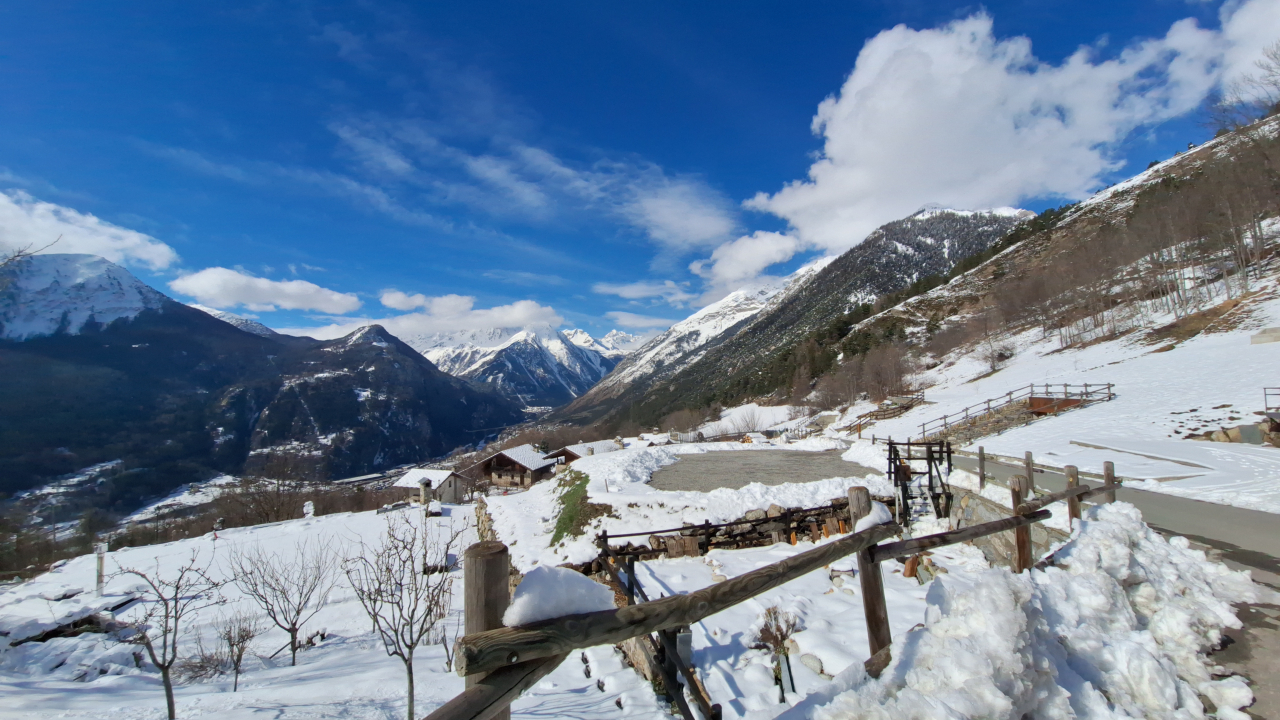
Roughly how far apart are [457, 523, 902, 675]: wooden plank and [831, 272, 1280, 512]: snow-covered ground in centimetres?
1190

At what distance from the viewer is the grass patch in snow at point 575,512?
1575 cm

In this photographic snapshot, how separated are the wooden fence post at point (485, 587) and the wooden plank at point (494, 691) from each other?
0.10 meters

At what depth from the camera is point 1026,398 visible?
1180 inches

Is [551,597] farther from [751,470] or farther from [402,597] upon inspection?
[751,470]

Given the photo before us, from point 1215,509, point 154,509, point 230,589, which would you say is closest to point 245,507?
point 230,589

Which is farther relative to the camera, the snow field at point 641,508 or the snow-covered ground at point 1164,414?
the snow field at point 641,508

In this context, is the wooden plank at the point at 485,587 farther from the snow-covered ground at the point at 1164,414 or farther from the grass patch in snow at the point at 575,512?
the grass patch in snow at the point at 575,512

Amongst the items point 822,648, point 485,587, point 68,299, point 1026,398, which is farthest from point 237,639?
point 68,299

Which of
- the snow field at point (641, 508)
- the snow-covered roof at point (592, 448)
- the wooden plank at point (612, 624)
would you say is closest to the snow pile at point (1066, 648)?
the wooden plank at point (612, 624)

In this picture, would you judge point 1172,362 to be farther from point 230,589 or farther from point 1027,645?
point 230,589

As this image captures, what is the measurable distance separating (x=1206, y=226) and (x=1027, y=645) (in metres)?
62.8

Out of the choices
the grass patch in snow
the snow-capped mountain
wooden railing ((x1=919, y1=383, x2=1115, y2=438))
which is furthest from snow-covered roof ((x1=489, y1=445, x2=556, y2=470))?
the snow-capped mountain

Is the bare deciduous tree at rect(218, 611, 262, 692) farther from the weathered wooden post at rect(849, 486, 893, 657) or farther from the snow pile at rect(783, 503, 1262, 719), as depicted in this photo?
the snow pile at rect(783, 503, 1262, 719)

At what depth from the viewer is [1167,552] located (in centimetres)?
502
